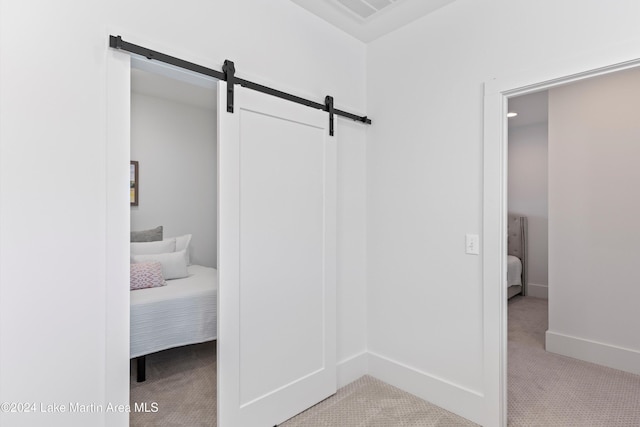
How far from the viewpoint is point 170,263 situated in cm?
339

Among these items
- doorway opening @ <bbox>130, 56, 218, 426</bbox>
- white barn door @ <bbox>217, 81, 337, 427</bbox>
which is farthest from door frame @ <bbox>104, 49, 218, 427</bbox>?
white barn door @ <bbox>217, 81, 337, 427</bbox>

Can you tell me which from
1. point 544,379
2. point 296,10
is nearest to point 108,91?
point 296,10

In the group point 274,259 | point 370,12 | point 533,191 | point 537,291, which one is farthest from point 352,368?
point 533,191

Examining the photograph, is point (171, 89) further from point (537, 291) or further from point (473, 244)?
point (537, 291)

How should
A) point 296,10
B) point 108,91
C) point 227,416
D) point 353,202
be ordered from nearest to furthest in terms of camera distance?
point 108,91
point 227,416
point 296,10
point 353,202

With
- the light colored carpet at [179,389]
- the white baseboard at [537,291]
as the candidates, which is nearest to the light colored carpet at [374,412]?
the light colored carpet at [179,389]

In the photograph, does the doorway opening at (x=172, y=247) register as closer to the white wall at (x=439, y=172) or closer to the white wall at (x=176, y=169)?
the white wall at (x=176, y=169)

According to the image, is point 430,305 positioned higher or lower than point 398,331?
higher

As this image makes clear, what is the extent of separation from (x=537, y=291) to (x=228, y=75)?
5297 mm

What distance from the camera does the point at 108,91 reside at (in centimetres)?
147

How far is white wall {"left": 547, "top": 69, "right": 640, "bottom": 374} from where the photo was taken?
276 centimetres

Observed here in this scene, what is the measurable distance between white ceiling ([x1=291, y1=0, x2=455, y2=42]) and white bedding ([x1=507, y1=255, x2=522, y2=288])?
12.1ft

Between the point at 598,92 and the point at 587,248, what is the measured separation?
1334 millimetres

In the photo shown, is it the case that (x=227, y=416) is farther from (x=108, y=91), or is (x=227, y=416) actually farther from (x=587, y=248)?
(x=587, y=248)
